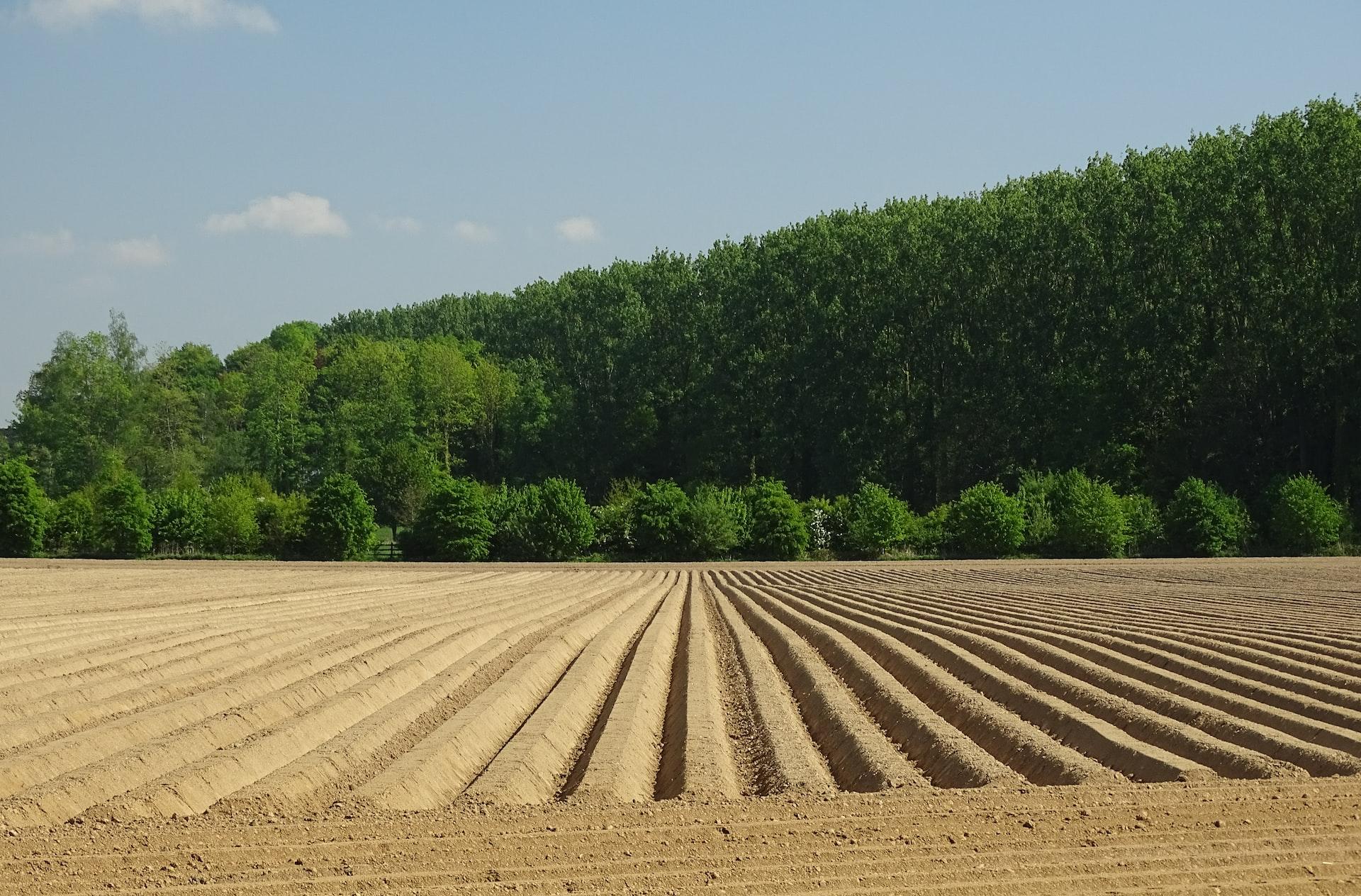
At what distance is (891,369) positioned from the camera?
72250mm

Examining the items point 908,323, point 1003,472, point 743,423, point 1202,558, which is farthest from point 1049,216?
point 1202,558

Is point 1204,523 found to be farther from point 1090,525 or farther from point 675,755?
point 675,755

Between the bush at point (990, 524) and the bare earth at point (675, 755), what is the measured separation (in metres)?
30.5

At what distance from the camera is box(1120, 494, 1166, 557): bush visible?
172 ft

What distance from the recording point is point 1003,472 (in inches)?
2613

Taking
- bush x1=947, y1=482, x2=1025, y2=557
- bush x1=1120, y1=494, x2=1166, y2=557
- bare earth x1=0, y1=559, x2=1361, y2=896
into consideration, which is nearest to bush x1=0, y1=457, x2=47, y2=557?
bare earth x1=0, y1=559, x2=1361, y2=896

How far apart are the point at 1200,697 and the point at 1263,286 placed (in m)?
52.9

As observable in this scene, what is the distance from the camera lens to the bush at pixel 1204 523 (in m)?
50.7

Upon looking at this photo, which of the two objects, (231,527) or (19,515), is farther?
(231,527)

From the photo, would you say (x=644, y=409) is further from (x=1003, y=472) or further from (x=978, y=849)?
(x=978, y=849)

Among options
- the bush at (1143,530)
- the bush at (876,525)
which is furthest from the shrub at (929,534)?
the bush at (1143,530)

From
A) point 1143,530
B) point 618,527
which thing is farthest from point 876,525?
point 618,527

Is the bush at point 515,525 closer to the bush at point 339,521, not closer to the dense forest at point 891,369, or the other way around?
the bush at point 339,521

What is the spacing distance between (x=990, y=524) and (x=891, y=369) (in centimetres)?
2181
